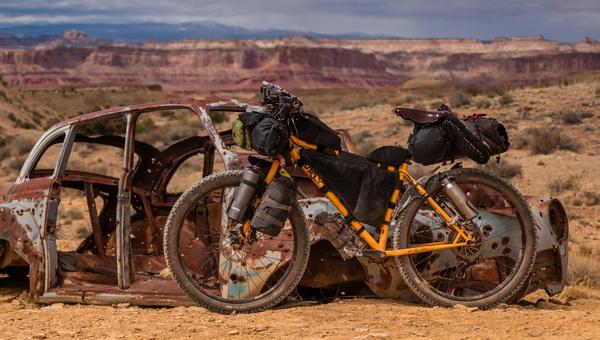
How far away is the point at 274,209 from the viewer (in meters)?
4.96

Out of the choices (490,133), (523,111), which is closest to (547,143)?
(523,111)

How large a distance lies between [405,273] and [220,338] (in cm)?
131

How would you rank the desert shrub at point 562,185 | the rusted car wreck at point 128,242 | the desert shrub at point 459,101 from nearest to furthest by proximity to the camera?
the rusted car wreck at point 128,242 < the desert shrub at point 562,185 < the desert shrub at point 459,101

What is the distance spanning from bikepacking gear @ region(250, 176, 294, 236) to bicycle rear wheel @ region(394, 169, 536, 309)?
722 millimetres

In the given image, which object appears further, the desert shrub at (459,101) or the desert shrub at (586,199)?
the desert shrub at (459,101)

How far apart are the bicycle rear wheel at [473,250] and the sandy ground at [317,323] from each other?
137 millimetres

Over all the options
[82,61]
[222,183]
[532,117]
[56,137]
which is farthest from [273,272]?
[82,61]

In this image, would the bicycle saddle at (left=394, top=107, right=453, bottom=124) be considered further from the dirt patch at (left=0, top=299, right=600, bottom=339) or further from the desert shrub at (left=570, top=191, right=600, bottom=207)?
the desert shrub at (left=570, top=191, right=600, bottom=207)

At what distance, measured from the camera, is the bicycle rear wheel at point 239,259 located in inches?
201

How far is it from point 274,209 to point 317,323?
2.40 feet

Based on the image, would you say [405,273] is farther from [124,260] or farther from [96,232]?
[96,232]

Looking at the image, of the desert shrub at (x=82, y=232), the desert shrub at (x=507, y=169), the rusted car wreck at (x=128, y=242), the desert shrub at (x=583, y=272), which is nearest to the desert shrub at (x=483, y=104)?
the desert shrub at (x=507, y=169)

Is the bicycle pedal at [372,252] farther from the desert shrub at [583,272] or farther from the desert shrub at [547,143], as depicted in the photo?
the desert shrub at [547,143]

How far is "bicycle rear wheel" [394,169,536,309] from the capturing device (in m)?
5.16
